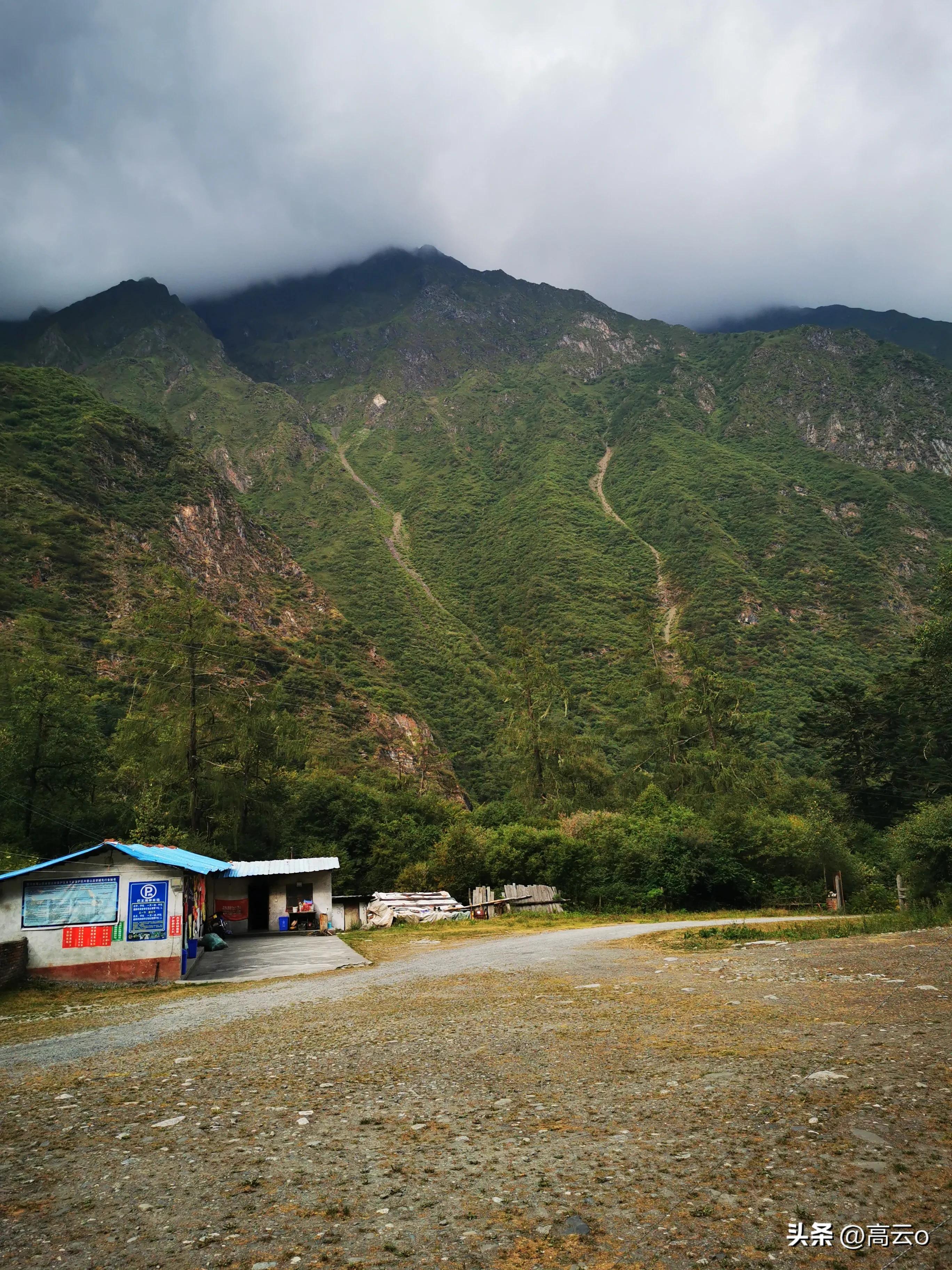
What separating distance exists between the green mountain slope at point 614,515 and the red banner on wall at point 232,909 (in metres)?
29.2

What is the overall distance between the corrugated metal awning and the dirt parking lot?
71.8 feet

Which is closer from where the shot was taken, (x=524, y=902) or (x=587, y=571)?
(x=524, y=902)

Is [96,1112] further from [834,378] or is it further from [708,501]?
[834,378]

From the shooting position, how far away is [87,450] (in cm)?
8544

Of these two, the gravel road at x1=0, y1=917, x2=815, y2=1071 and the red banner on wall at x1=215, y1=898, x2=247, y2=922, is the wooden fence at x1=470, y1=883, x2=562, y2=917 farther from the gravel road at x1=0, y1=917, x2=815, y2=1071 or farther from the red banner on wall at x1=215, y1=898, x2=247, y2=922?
the red banner on wall at x1=215, y1=898, x2=247, y2=922

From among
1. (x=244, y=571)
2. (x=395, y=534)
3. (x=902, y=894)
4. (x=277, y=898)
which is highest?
(x=395, y=534)

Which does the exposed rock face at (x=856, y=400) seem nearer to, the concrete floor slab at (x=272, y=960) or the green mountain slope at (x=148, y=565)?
the green mountain slope at (x=148, y=565)

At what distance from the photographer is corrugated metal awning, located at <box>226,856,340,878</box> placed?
3039 centimetres

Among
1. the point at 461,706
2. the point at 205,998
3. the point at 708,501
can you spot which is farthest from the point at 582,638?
the point at 205,998

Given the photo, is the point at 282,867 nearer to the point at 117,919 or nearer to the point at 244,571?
the point at 117,919

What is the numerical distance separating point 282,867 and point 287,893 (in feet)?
8.65

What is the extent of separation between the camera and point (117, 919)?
655 inches

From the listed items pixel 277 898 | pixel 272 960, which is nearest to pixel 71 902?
pixel 272 960

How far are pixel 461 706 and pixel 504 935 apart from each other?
6742 cm
